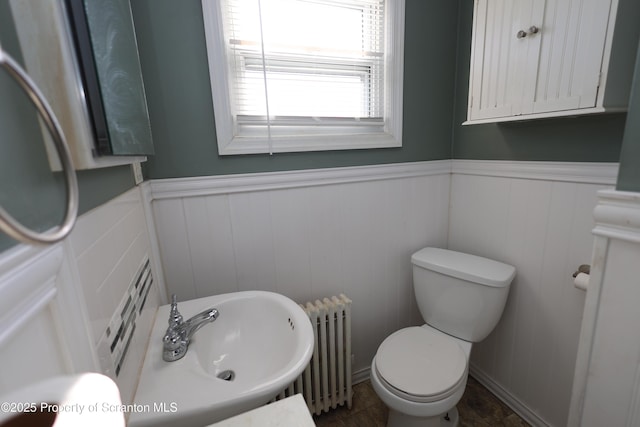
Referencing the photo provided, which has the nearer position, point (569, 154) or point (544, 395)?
point (569, 154)

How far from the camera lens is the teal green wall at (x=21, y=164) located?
333 mm

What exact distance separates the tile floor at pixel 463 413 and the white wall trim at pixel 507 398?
0.07 feet

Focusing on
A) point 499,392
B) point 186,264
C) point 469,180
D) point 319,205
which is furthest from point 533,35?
point 499,392

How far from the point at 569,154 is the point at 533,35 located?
0.46 m

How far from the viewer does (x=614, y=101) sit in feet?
2.77

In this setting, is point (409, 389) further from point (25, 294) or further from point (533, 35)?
point (533, 35)

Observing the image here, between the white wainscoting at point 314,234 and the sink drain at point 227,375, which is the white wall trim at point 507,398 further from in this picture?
the sink drain at point 227,375

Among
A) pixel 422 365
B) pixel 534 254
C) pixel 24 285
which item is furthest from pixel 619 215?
pixel 24 285

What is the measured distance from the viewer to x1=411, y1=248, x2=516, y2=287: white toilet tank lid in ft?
4.09

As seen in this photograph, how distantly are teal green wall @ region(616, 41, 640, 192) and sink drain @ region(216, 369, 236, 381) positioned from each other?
3.80 feet

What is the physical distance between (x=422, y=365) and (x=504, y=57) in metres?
1.24

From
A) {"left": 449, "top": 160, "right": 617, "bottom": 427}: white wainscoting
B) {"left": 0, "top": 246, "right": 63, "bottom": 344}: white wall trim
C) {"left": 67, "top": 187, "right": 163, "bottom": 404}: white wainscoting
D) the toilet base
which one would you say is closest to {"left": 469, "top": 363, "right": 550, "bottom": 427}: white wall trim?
{"left": 449, "top": 160, "right": 617, "bottom": 427}: white wainscoting

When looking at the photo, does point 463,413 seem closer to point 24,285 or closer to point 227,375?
point 227,375

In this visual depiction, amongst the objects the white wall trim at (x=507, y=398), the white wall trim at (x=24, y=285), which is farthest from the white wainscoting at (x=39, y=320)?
the white wall trim at (x=507, y=398)
